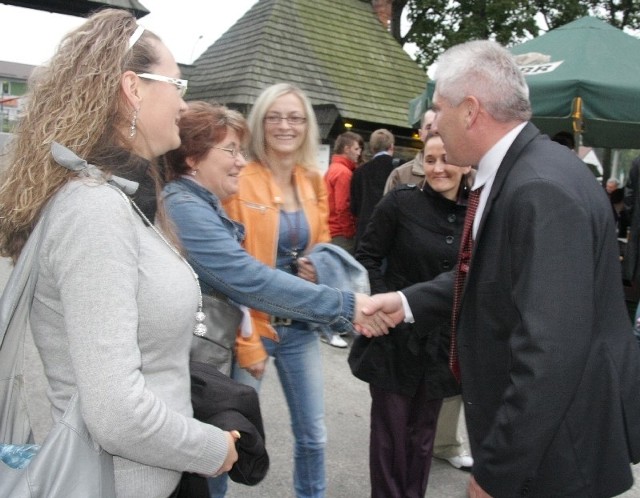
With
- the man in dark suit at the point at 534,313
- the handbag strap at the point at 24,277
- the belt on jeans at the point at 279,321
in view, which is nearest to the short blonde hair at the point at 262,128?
the belt on jeans at the point at 279,321

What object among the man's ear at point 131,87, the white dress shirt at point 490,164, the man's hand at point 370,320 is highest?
the man's ear at point 131,87

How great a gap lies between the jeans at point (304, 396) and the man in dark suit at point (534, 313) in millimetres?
1036

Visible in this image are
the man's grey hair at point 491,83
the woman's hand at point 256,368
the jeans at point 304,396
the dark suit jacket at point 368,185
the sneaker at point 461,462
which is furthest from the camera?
the dark suit jacket at point 368,185

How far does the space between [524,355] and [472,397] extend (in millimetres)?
358

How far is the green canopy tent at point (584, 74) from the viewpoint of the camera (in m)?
5.07

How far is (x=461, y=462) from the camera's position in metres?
3.88

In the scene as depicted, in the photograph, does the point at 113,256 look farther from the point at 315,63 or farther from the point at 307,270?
the point at 315,63

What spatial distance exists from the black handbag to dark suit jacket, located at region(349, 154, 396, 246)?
12.8 ft

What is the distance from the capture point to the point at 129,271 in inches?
51.2

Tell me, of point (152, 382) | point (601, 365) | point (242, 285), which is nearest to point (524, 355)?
point (601, 365)

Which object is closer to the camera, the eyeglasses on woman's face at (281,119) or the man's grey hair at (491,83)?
the man's grey hair at (491,83)

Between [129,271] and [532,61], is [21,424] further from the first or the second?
[532,61]

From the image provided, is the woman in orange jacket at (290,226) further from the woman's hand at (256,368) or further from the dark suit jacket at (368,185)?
the dark suit jacket at (368,185)

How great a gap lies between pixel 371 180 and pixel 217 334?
14.1 ft
